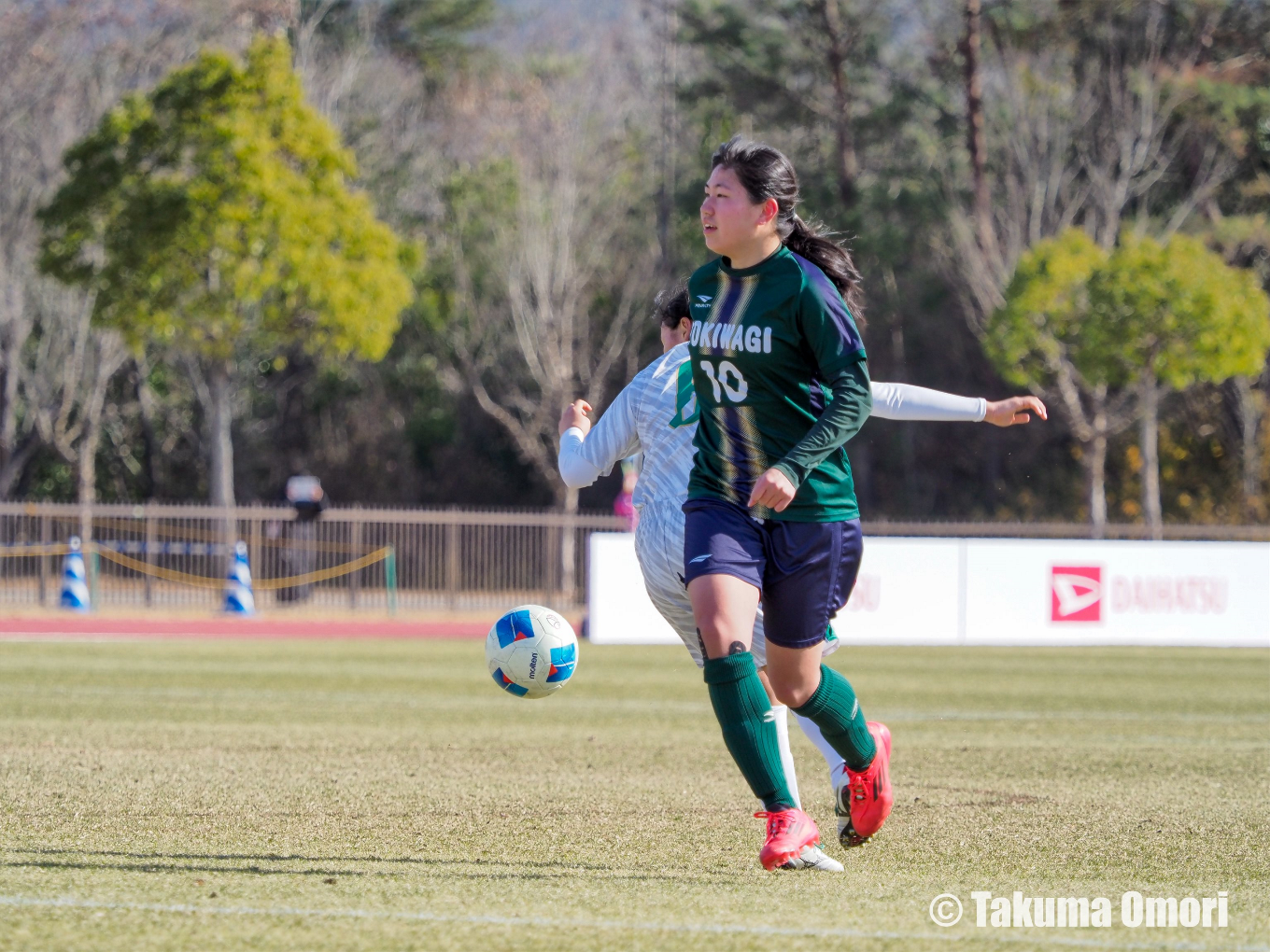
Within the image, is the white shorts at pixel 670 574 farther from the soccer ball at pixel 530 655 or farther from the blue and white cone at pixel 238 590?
the blue and white cone at pixel 238 590

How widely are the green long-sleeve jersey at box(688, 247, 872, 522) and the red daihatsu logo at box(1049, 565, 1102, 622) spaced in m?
16.3

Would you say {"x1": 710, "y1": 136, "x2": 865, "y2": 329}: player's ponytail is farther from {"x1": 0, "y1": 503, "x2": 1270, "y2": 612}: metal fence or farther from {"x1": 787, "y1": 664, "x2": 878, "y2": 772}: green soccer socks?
{"x1": 0, "y1": 503, "x2": 1270, "y2": 612}: metal fence

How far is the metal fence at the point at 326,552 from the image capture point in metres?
27.1

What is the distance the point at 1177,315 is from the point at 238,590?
600 inches

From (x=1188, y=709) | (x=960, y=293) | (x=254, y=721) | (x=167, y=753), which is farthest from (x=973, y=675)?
(x=960, y=293)

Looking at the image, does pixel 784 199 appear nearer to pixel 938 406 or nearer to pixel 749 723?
pixel 938 406

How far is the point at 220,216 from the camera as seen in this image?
26.3 m

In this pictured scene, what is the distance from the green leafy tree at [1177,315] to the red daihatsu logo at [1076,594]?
7.14 meters

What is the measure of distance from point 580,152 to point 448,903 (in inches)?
1335

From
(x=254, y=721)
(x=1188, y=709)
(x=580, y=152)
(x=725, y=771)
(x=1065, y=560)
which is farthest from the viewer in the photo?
(x=580, y=152)

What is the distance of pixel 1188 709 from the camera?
515 inches

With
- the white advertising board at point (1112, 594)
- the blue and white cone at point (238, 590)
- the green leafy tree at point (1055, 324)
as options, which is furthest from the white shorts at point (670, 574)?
the green leafy tree at point (1055, 324)

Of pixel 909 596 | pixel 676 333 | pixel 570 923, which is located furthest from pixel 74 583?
pixel 570 923

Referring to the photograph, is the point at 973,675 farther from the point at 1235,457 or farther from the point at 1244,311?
the point at 1235,457
